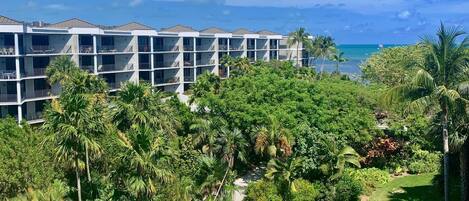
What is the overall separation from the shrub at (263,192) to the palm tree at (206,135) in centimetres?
576

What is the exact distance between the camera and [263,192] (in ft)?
109

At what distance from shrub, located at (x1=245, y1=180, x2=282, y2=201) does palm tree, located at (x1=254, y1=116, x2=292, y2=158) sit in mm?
4312

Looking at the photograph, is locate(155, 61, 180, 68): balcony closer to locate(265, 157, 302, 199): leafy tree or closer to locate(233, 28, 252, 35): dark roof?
locate(233, 28, 252, 35): dark roof

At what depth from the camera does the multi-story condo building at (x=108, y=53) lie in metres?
51.3

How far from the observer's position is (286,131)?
3788cm

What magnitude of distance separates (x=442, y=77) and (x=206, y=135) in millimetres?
19072

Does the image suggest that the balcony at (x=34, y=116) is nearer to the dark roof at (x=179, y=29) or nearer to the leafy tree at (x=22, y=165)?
the leafy tree at (x=22, y=165)

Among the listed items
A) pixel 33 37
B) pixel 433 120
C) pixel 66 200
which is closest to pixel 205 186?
pixel 66 200

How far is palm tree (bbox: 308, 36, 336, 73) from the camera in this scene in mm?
108750

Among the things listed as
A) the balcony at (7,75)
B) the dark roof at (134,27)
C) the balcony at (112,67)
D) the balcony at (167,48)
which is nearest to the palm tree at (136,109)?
the balcony at (7,75)

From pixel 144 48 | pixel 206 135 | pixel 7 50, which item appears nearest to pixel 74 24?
pixel 144 48

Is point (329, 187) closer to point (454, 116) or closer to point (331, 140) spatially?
point (331, 140)

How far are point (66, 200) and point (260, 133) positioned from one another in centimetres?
1641

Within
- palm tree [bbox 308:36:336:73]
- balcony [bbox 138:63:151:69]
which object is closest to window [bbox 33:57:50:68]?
balcony [bbox 138:63:151:69]
